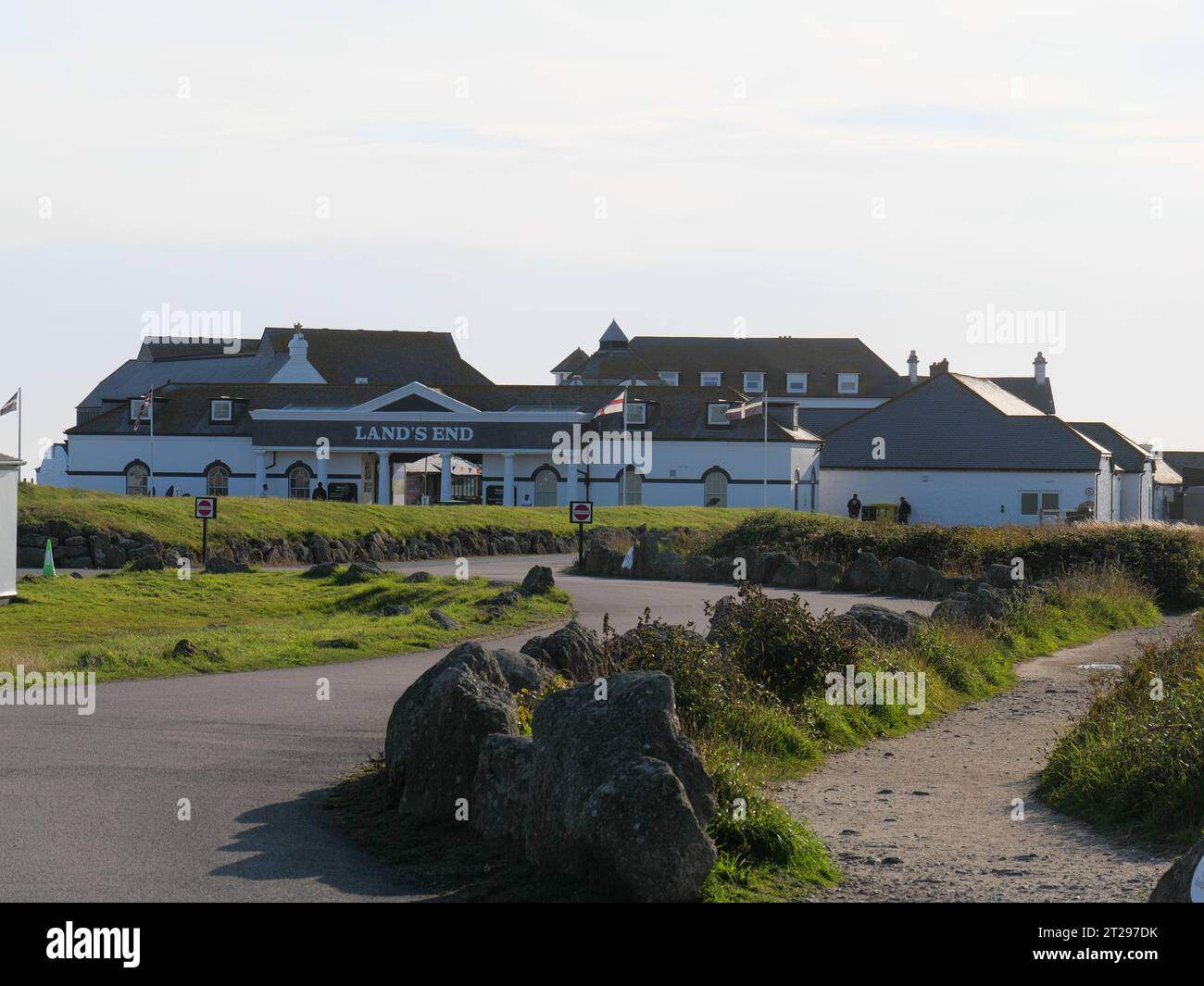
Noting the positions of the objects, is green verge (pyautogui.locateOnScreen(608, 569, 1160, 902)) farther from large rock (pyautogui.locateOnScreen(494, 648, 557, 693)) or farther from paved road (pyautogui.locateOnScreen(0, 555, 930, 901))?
paved road (pyautogui.locateOnScreen(0, 555, 930, 901))

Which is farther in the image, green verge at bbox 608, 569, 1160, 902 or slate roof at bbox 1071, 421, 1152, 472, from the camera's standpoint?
slate roof at bbox 1071, 421, 1152, 472

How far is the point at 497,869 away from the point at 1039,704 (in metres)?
9.84

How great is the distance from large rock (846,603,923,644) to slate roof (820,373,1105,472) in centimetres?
4823

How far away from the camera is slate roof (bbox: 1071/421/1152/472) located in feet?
250

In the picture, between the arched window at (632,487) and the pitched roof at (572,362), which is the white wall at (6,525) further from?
the pitched roof at (572,362)

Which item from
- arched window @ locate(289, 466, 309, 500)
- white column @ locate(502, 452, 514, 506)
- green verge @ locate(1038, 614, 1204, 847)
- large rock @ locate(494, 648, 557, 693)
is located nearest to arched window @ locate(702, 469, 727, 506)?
white column @ locate(502, 452, 514, 506)

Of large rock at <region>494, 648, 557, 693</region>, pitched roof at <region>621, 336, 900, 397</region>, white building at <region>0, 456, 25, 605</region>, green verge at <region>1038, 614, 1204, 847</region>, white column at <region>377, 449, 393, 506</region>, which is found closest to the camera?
green verge at <region>1038, 614, 1204, 847</region>

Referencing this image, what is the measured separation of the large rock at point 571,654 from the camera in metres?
14.1

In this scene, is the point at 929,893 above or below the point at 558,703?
below

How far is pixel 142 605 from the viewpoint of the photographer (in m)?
27.0

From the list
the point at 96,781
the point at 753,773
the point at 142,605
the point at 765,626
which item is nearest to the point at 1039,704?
the point at 765,626

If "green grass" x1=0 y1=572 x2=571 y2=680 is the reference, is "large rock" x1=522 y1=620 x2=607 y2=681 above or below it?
above

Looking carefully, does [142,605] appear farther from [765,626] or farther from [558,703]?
[558,703]
